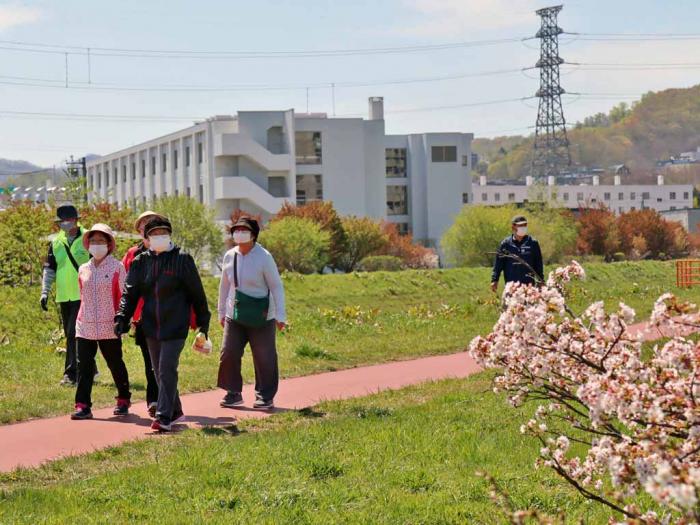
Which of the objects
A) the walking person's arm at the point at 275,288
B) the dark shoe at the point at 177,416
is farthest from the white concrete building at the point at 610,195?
the dark shoe at the point at 177,416

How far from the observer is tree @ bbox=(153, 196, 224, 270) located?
6631 centimetres

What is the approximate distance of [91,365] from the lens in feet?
35.3

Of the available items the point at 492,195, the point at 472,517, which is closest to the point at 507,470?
the point at 472,517

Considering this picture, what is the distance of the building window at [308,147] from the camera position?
89125 millimetres

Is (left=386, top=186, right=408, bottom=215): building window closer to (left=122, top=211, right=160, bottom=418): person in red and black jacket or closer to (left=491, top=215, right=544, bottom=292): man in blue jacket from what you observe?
(left=491, top=215, right=544, bottom=292): man in blue jacket

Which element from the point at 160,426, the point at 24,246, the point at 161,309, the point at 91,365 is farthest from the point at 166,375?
the point at 24,246

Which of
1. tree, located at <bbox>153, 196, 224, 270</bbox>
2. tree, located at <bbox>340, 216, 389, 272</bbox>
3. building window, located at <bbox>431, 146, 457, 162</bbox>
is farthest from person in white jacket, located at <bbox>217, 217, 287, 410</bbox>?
building window, located at <bbox>431, 146, 457, 162</bbox>

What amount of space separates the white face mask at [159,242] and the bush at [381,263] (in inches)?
2110

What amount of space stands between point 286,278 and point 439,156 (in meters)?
57.2

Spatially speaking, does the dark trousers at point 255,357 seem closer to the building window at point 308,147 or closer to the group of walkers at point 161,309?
the group of walkers at point 161,309

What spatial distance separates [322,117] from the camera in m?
91.2

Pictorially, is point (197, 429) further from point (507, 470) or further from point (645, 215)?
point (645, 215)

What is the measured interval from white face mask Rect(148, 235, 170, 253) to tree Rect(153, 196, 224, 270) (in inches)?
2179

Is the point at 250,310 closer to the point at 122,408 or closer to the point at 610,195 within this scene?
the point at 122,408
